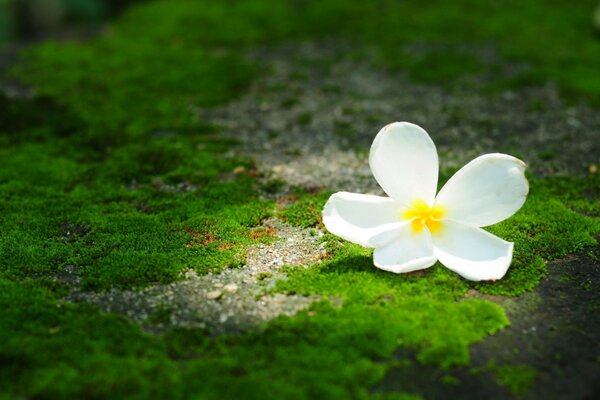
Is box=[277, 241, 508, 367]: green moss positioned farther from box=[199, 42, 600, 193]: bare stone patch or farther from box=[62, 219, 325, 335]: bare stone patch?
box=[199, 42, 600, 193]: bare stone patch

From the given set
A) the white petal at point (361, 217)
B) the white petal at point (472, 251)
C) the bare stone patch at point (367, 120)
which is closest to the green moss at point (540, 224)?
the white petal at point (472, 251)

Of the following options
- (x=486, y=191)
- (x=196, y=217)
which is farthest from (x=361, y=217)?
(x=196, y=217)

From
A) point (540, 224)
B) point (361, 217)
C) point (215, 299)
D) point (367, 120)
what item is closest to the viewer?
point (215, 299)

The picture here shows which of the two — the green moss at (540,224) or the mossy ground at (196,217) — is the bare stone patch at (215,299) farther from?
the green moss at (540,224)

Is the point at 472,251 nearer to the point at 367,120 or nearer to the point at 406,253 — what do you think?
the point at 406,253

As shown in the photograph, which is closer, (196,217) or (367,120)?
(196,217)

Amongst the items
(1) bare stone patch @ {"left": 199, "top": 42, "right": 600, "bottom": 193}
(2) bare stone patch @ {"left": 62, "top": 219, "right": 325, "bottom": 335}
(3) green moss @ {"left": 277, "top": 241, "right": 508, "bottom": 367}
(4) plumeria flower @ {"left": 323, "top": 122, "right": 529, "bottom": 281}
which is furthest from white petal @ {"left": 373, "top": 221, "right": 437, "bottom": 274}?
(1) bare stone patch @ {"left": 199, "top": 42, "right": 600, "bottom": 193}
